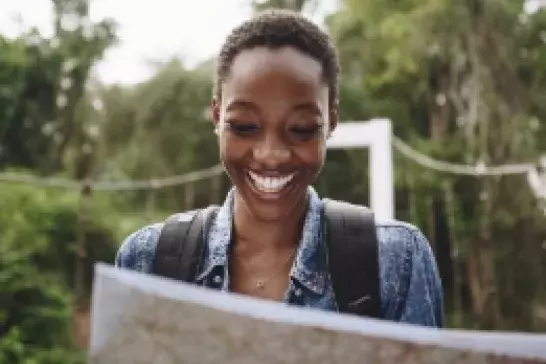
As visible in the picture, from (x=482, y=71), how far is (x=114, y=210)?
109 inches

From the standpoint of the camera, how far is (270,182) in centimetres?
48

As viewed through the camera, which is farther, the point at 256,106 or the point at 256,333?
the point at 256,106

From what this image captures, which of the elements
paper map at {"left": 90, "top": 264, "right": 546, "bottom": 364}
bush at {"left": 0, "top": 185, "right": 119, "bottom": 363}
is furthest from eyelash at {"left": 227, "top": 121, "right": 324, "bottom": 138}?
→ bush at {"left": 0, "top": 185, "right": 119, "bottom": 363}

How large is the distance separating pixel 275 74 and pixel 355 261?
129mm

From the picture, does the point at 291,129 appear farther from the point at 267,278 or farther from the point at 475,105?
the point at 475,105

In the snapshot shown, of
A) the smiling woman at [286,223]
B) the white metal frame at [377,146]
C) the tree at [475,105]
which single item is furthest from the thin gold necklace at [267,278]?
the tree at [475,105]

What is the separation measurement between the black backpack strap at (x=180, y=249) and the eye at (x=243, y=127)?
0.08 meters

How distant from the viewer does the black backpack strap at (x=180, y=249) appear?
1.57 ft

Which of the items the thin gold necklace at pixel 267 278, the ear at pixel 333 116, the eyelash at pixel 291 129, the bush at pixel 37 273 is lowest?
the bush at pixel 37 273

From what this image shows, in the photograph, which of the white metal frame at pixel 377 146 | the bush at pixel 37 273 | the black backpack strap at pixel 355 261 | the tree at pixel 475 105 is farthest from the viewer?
the tree at pixel 475 105

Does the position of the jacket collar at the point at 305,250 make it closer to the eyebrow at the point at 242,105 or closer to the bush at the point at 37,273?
the eyebrow at the point at 242,105

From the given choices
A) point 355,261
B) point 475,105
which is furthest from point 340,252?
point 475,105

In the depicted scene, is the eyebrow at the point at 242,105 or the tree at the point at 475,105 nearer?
the eyebrow at the point at 242,105

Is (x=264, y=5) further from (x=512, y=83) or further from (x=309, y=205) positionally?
(x=309, y=205)
